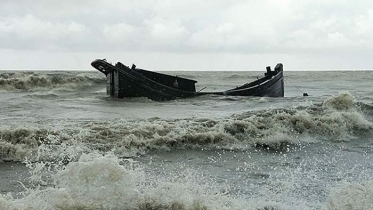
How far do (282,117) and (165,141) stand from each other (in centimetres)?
323

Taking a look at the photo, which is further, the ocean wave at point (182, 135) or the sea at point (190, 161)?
the ocean wave at point (182, 135)

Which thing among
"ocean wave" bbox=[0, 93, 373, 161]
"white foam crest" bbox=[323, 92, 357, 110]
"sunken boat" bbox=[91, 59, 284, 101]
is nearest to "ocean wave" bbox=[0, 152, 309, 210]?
"ocean wave" bbox=[0, 93, 373, 161]

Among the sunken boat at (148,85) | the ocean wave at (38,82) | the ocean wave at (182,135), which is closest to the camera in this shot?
the ocean wave at (182,135)

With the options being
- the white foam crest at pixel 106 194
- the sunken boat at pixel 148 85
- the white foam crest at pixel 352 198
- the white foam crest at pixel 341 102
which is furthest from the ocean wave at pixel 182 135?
the sunken boat at pixel 148 85

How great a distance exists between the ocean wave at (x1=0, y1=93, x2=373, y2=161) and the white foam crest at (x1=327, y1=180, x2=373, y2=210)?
3.57m

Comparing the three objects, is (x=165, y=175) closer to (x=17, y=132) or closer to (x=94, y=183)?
(x=94, y=183)

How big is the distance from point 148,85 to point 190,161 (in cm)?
949

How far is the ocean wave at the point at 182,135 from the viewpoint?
7.24 m

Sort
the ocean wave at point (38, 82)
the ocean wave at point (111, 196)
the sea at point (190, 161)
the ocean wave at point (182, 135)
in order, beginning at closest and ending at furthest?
1. the ocean wave at point (111, 196)
2. the sea at point (190, 161)
3. the ocean wave at point (182, 135)
4. the ocean wave at point (38, 82)

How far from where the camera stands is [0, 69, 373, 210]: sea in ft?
13.7

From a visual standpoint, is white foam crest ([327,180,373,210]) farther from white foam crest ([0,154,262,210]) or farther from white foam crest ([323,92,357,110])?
white foam crest ([323,92,357,110])

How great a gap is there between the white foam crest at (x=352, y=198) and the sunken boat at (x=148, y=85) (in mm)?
12129

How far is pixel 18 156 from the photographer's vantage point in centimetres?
682

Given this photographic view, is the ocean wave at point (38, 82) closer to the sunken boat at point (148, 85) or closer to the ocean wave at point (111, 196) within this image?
the sunken boat at point (148, 85)
